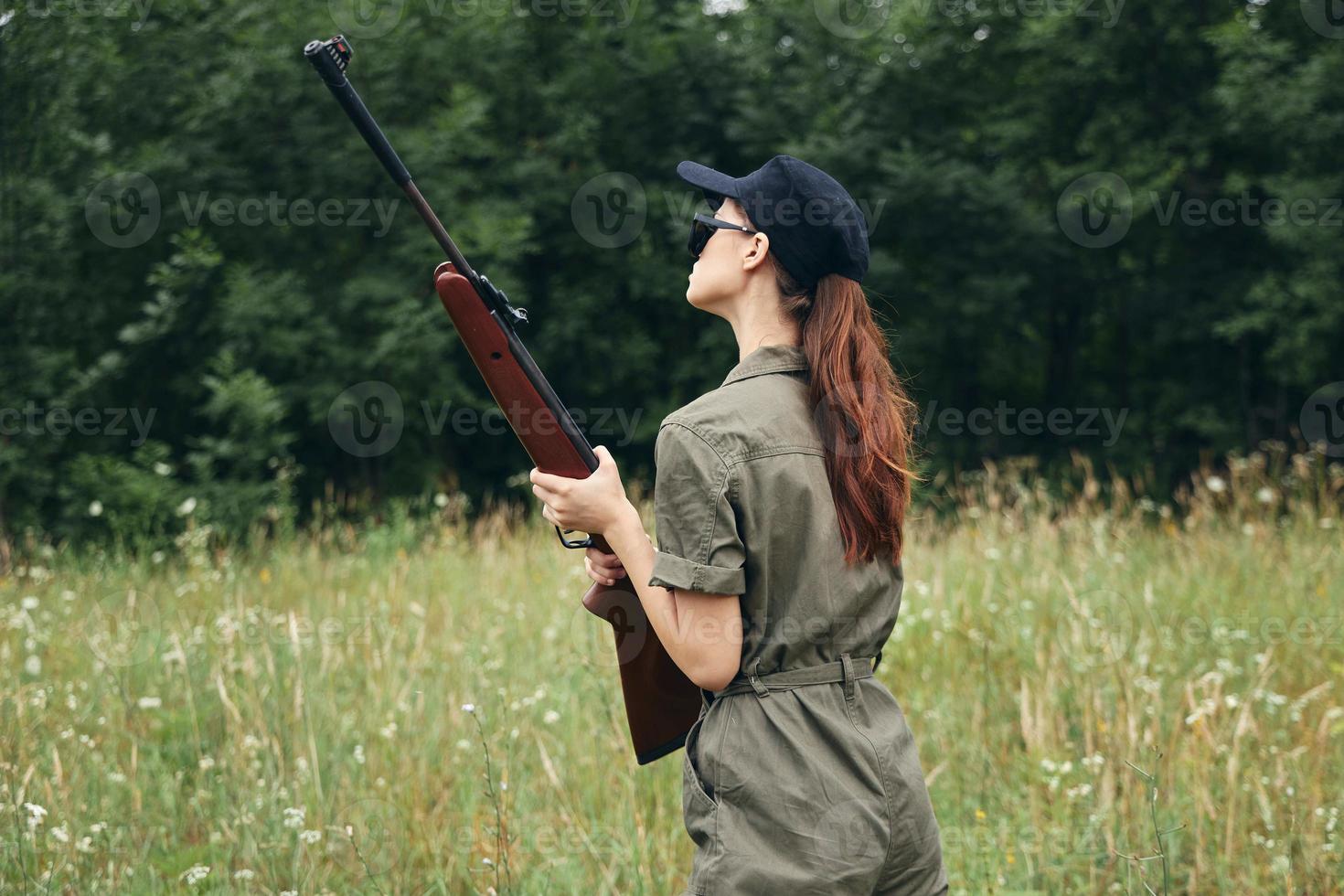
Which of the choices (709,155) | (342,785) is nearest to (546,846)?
(342,785)

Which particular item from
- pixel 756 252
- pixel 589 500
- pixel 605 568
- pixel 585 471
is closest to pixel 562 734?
pixel 605 568

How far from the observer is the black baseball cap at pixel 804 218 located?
6.06ft

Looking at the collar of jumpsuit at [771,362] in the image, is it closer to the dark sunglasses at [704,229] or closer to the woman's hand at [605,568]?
the dark sunglasses at [704,229]

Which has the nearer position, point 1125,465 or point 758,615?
point 758,615

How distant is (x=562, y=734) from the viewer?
13.3 ft

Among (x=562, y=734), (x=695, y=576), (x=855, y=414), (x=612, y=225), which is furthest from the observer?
(x=612, y=225)

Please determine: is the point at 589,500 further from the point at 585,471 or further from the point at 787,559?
the point at 787,559

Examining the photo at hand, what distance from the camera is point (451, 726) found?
13.2 feet

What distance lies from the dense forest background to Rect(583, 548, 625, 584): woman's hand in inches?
425

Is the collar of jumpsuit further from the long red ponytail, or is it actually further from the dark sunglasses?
the dark sunglasses

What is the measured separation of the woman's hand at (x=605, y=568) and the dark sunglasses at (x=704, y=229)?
591mm

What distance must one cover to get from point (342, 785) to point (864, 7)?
16.4 meters

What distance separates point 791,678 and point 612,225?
50.9ft

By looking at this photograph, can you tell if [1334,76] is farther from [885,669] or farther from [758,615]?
[758,615]
